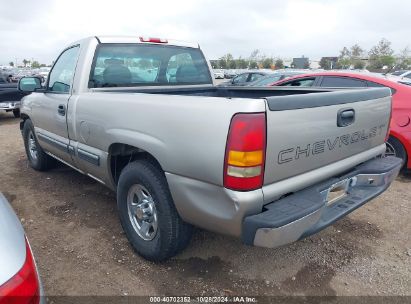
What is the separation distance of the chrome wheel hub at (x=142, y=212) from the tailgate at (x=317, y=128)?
1058 mm

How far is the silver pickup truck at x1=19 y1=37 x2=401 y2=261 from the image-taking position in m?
1.94

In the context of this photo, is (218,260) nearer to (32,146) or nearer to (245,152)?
(245,152)

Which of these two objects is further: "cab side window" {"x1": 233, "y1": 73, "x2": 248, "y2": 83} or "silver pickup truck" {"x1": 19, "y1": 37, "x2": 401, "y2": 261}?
"cab side window" {"x1": 233, "y1": 73, "x2": 248, "y2": 83}

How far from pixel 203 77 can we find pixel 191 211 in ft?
7.93

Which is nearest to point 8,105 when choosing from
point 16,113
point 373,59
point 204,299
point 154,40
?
point 16,113

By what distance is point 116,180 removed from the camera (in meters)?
3.15

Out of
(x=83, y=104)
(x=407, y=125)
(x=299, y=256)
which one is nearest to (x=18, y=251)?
(x=83, y=104)

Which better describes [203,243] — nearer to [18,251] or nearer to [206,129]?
[206,129]

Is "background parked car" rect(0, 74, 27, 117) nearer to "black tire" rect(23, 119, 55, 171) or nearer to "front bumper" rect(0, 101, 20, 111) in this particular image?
"front bumper" rect(0, 101, 20, 111)

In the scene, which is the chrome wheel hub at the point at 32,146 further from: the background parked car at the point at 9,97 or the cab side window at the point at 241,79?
the cab side window at the point at 241,79

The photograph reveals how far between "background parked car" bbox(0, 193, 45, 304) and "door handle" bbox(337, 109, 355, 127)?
2056mm

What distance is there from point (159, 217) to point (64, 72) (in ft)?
7.73

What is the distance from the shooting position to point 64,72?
3.85 meters

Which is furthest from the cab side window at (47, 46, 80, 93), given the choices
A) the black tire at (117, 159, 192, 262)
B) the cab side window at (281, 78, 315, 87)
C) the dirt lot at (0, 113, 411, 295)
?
the cab side window at (281, 78, 315, 87)
